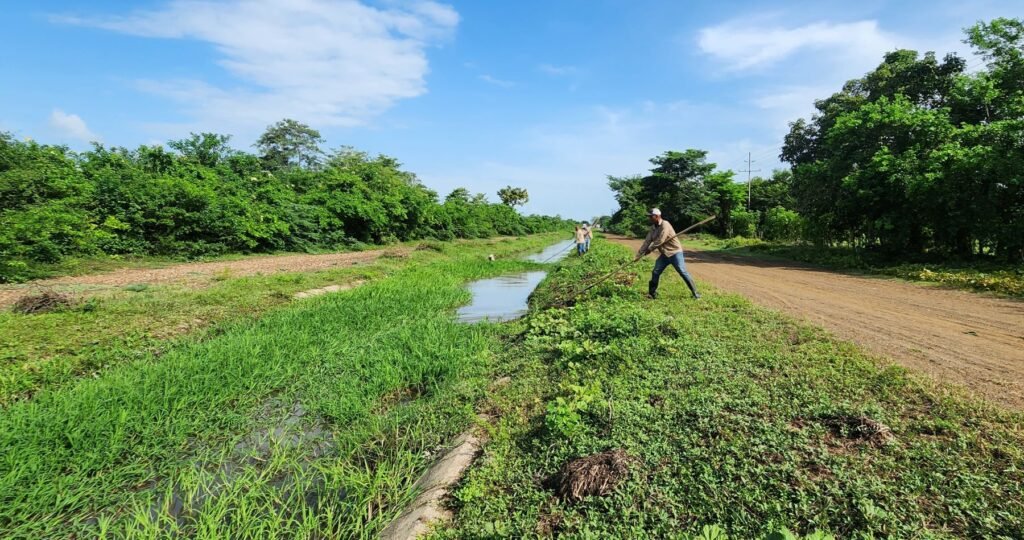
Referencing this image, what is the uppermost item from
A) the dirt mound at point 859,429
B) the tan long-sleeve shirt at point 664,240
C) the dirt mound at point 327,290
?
the tan long-sleeve shirt at point 664,240

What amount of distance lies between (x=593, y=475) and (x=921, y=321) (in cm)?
628

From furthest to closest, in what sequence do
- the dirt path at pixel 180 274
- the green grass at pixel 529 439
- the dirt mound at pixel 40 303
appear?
the dirt path at pixel 180 274, the dirt mound at pixel 40 303, the green grass at pixel 529 439

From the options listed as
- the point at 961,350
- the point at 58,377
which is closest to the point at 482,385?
the point at 58,377

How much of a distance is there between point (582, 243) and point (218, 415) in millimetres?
18295

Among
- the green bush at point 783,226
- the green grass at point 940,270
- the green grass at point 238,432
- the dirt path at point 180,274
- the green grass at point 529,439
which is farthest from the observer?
the green bush at point 783,226

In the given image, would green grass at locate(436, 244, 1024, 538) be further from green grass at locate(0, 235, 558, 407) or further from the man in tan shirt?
green grass at locate(0, 235, 558, 407)

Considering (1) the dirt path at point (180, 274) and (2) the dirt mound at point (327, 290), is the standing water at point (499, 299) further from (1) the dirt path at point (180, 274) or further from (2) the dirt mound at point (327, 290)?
(1) the dirt path at point (180, 274)

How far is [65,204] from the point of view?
11.4 meters

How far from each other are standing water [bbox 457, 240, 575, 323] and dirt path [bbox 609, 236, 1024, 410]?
4.95 m

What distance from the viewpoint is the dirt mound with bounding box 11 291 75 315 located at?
6.88 m

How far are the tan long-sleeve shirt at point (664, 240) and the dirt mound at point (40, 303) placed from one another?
956cm

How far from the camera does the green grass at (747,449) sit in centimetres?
254

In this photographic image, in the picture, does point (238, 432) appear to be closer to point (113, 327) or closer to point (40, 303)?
point (113, 327)

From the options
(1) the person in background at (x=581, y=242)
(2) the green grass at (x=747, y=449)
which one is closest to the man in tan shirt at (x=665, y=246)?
(2) the green grass at (x=747, y=449)
